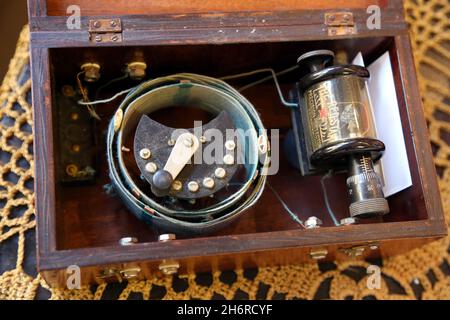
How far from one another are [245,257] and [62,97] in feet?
1.34

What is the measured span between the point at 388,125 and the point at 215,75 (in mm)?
309

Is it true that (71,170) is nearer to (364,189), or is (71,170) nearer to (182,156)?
(182,156)

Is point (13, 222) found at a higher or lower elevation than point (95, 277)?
higher

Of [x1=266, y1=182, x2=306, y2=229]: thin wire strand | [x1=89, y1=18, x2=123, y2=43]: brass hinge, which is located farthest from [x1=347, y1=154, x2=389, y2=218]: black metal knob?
[x1=89, y1=18, x2=123, y2=43]: brass hinge

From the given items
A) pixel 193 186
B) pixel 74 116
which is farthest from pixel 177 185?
pixel 74 116

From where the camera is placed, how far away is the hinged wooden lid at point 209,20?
3.05 feet

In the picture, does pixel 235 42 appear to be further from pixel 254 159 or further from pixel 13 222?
pixel 13 222

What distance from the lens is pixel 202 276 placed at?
108 cm

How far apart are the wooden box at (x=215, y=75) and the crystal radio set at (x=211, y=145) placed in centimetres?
3

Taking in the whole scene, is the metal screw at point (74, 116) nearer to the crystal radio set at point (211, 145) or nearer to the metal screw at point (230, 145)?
the crystal radio set at point (211, 145)

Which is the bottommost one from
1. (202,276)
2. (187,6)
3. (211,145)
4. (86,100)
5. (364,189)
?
(202,276)

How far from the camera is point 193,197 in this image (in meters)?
0.97

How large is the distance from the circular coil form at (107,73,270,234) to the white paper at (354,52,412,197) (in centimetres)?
22
